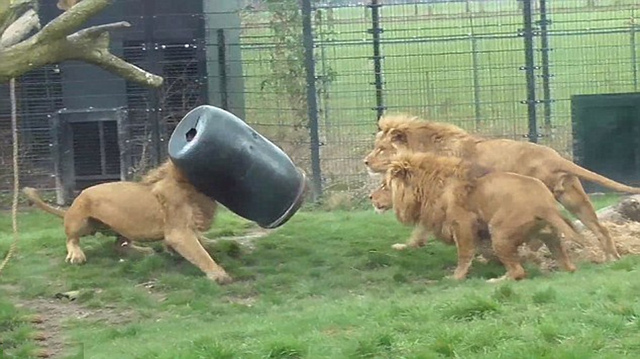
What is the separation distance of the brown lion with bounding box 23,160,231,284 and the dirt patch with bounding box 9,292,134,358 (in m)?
0.98

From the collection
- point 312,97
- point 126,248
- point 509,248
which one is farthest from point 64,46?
point 312,97

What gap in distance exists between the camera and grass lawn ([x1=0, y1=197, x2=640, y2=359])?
255 inches

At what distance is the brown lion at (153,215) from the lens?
9.73 metres

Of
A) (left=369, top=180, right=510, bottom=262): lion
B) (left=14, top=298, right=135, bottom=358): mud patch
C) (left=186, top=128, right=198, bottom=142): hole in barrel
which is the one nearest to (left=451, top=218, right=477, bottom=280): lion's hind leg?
(left=369, top=180, right=510, bottom=262): lion

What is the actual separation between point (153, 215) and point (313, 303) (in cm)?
187

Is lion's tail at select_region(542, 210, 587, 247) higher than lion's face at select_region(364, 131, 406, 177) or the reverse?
the reverse

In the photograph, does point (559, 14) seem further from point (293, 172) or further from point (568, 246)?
point (293, 172)

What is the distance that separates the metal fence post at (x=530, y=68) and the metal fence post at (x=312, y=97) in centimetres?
258

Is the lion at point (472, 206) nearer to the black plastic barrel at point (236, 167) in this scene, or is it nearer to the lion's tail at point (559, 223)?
the lion's tail at point (559, 223)

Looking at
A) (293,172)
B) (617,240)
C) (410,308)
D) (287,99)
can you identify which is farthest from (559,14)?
(410,308)

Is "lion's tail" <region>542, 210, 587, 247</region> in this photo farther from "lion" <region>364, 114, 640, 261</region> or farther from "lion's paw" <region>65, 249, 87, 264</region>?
"lion's paw" <region>65, 249, 87, 264</region>

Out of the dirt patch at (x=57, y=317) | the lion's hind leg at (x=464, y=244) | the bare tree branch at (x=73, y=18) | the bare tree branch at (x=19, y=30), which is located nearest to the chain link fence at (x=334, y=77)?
the lion's hind leg at (x=464, y=244)

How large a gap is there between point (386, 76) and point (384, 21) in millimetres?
697

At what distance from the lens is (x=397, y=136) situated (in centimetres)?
1077
